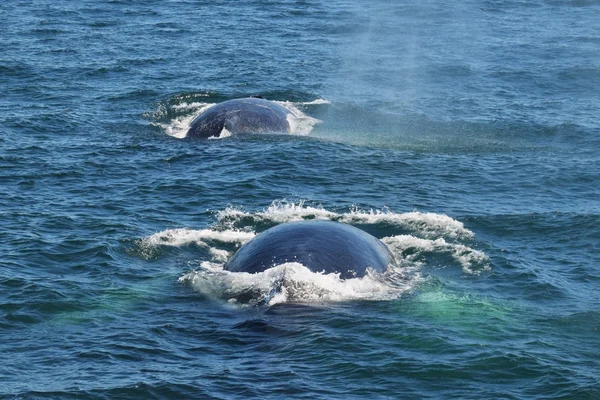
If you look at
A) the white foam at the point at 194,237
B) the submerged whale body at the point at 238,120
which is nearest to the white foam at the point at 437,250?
the white foam at the point at 194,237

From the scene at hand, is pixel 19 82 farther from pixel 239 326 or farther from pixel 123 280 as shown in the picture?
pixel 239 326

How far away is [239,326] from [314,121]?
23.1 meters

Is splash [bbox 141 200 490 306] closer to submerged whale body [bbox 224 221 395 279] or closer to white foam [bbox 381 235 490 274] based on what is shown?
white foam [bbox 381 235 490 274]

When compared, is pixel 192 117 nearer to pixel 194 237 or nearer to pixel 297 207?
pixel 297 207

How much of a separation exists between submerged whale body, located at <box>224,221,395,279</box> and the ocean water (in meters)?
0.49

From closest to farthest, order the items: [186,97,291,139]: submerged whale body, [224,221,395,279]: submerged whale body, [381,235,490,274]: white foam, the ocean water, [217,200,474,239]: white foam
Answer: the ocean water, [224,221,395,279]: submerged whale body, [381,235,490,274]: white foam, [217,200,474,239]: white foam, [186,97,291,139]: submerged whale body

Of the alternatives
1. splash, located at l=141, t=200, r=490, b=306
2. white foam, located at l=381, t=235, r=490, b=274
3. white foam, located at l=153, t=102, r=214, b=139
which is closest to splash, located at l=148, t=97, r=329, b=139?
white foam, located at l=153, t=102, r=214, b=139

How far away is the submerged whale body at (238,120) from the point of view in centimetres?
4222

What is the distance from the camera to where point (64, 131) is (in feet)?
141

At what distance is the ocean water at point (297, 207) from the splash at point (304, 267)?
7 centimetres

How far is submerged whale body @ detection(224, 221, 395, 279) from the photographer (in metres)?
25.6

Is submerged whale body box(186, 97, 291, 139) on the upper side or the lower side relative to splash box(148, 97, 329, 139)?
upper

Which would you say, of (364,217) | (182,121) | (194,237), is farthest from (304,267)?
(182,121)

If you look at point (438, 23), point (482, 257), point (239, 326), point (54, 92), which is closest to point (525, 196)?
point (482, 257)
